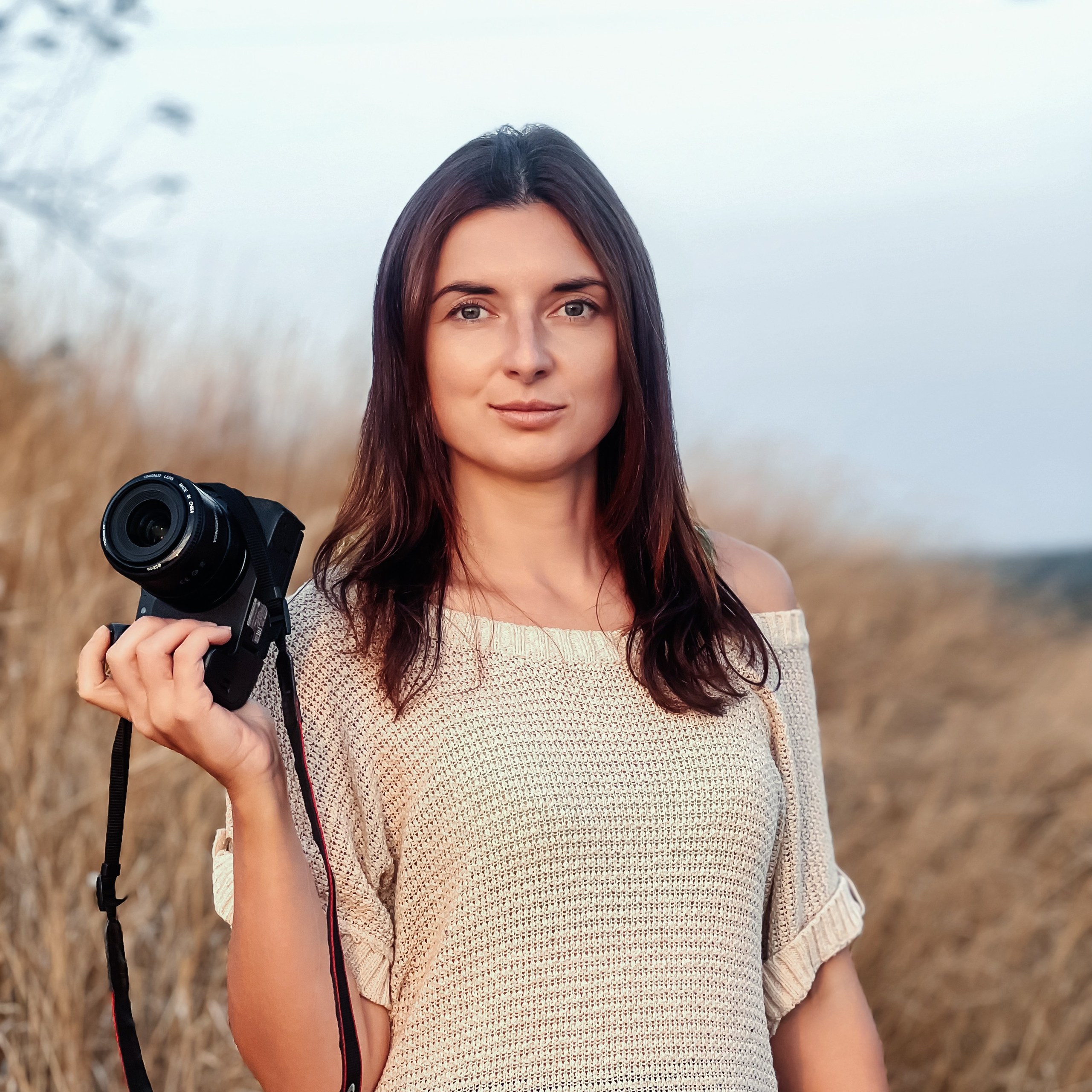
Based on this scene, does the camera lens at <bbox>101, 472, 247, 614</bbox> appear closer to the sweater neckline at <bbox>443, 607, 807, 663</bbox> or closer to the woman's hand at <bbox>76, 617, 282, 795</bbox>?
the woman's hand at <bbox>76, 617, 282, 795</bbox>

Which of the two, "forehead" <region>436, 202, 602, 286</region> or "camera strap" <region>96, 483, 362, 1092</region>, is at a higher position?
"forehead" <region>436, 202, 602, 286</region>

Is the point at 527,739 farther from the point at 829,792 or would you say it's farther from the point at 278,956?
the point at 829,792

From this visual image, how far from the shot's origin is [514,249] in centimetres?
138

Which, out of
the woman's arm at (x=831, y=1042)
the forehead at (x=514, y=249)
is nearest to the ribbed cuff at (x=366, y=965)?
the woman's arm at (x=831, y=1042)

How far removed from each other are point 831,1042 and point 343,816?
64cm

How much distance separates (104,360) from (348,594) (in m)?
2.20

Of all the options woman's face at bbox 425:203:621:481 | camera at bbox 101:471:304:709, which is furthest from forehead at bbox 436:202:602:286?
camera at bbox 101:471:304:709

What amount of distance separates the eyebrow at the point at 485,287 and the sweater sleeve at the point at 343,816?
41cm

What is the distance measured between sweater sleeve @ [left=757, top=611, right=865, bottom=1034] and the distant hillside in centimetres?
445

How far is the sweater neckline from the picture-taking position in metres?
1.41

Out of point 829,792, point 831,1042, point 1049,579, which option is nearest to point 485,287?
point 831,1042

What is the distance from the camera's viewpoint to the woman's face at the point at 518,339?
53.8 inches

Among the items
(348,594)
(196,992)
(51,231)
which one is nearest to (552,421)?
(348,594)

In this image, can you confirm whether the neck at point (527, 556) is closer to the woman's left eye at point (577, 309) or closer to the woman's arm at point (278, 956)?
the woman's left eye at point (577, 309)
